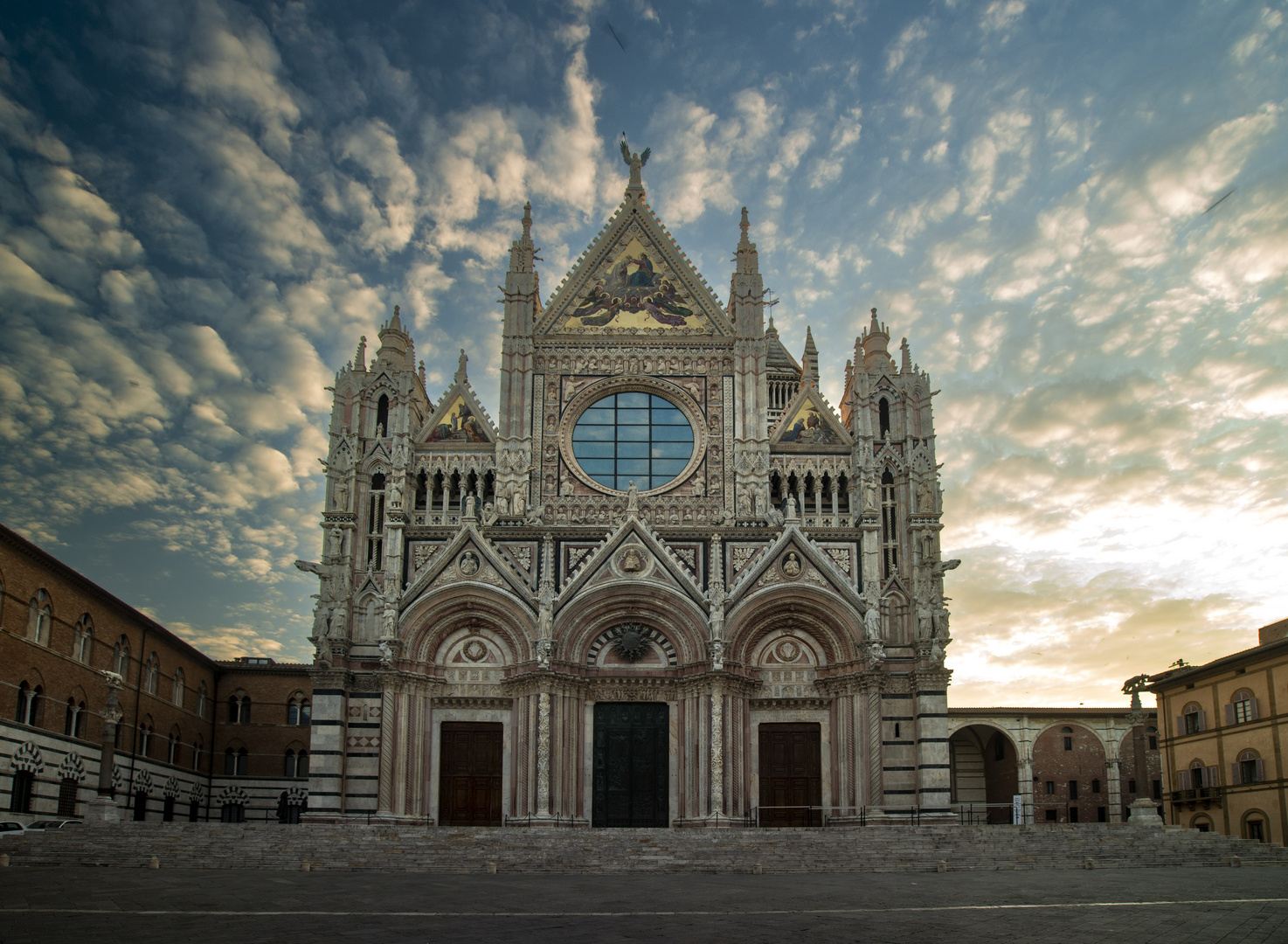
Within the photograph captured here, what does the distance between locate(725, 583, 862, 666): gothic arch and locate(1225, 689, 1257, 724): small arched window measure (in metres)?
16.9

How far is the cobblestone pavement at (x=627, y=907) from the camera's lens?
11797 mm

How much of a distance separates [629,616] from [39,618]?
18135mm

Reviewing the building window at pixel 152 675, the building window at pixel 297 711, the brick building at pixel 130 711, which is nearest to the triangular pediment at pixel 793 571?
the brick building at pixel 130 711

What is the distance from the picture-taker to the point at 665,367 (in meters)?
36.9

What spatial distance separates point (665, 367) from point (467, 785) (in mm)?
15404

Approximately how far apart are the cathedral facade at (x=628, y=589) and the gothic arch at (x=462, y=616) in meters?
0.08

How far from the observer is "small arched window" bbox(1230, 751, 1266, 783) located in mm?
37656

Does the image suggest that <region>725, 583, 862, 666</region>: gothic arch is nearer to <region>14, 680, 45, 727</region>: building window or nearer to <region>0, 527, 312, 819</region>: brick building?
<region>0, 527, 312, 819</region>: brick building

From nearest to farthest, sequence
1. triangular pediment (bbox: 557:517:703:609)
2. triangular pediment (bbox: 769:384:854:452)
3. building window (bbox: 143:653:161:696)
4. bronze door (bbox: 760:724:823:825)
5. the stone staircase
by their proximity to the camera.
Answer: the stone staircase, bronze door (bbox: 760:724:823:825), triangular pediment (bbox: 557:517:703:609), triangular pediment (bbox: 769:384:854:452), building window (bbox: 143:653:161:696)

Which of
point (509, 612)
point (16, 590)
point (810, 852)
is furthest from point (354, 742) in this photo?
point (810, 852)

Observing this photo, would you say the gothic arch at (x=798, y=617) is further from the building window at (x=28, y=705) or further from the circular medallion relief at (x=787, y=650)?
the building window at (x=28, y=705)

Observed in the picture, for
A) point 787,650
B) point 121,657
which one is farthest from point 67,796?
point 787,650

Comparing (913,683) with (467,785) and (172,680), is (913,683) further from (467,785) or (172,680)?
(172,680)

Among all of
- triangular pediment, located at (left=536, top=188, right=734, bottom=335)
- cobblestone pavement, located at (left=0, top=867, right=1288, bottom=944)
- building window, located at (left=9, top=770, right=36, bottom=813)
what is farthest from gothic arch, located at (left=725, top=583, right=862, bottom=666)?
building window, located at (left=9, top=770, right=36, bottom=813)
